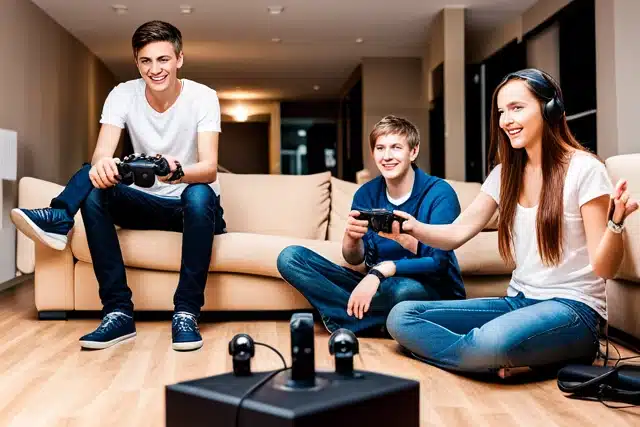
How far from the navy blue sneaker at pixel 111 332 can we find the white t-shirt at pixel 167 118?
25.1 inches

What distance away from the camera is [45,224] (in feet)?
9.09

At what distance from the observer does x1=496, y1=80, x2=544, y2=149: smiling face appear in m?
2.06

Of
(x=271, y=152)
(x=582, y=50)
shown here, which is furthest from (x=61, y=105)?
(x=271, y=152)

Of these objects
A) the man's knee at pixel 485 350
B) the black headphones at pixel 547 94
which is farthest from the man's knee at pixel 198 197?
the black headphones at pixel 547 94

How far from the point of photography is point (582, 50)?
573cm

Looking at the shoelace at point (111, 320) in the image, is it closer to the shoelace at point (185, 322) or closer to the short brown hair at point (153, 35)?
the shoelace at point (185, 322)

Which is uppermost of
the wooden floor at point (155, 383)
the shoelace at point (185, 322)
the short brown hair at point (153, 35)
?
the short brown hair at point (153, 35)

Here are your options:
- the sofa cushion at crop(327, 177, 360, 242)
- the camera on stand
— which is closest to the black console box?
the camera on stand

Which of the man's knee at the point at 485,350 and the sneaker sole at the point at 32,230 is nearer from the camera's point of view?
the man's knee at the point at 485,350

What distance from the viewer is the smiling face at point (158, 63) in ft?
9.29

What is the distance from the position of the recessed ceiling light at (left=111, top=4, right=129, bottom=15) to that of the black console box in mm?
6156

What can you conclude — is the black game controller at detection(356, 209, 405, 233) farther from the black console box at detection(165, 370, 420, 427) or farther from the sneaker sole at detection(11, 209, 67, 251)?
the sneaker sole at detection(11, 209, 67, 251)

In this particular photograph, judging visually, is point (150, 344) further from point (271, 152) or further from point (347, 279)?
point (271, 152)

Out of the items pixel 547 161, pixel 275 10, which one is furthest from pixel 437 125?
pixel 547 161
